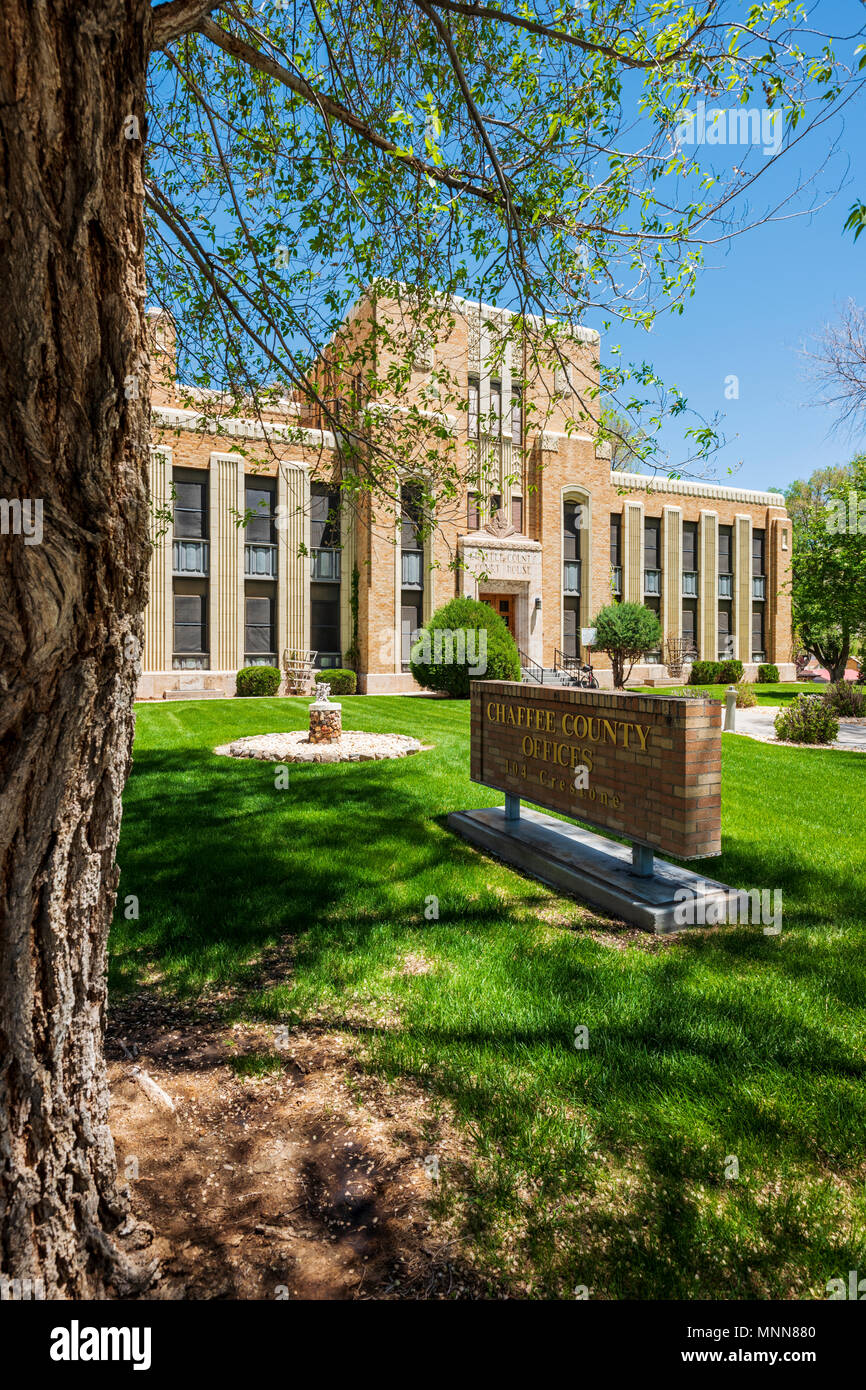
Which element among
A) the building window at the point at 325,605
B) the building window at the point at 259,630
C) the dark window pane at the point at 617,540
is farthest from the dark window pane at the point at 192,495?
the dark window pane at the point at 617,540

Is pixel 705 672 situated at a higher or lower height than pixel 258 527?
lower

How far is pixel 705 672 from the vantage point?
34.2m

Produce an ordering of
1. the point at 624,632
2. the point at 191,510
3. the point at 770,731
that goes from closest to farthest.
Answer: the point at 770,731 < the point at 191,510 < the point at 624,632

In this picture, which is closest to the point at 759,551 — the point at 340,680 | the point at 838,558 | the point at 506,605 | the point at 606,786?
the point at 506,605

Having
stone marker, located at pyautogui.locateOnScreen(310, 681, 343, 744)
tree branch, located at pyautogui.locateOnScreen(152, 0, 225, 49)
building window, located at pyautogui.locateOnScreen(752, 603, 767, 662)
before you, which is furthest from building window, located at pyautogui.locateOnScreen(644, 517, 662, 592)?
tree branch, located at pyautogui.locateOnScreen(152, 0, 225, 49)

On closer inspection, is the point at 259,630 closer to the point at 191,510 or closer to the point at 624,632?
the point at 191,510

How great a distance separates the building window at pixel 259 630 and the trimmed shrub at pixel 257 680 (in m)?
1.84

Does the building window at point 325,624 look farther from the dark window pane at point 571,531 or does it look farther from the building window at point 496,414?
the dark window pane at point 571,531

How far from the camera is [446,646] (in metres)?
21.1

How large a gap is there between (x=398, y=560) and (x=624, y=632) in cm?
942

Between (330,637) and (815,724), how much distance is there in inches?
736

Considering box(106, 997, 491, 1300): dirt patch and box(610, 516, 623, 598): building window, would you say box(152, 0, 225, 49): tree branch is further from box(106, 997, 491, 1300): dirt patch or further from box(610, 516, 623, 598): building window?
box(610, 516, 623, 598): building window
